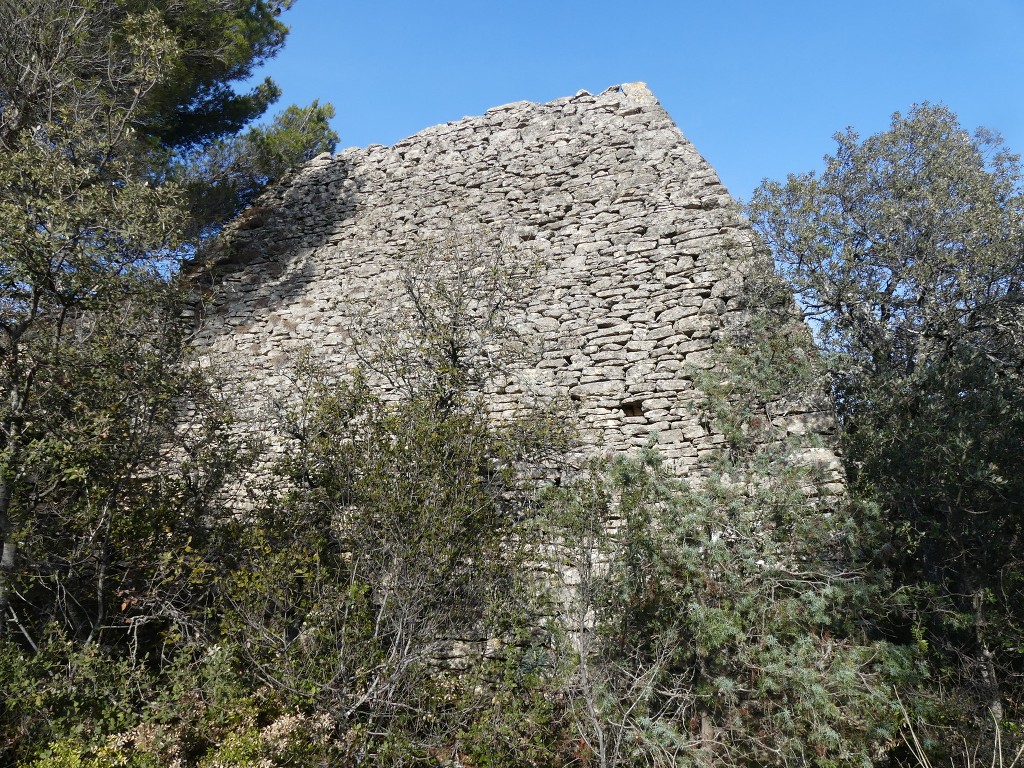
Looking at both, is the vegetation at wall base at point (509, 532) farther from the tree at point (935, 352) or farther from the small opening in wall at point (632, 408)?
the small opening in wall at point (632, 408)

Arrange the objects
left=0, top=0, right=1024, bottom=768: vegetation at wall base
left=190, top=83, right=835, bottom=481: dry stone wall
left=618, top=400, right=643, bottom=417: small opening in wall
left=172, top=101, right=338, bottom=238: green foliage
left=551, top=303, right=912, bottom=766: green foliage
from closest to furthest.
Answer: left=551, top=303, right=912, bottom=766: green foliage < left=0, top=0, right=1024, bottom=768: vegetation at wall base < left=618, top=400, right=643, bottom=417: small opening in wall < left=190, top=83, right=835, bottom=481: dry stone wall < left=172, top=101, right=338, bottom=238: green foliage

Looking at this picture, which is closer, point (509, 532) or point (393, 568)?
point (393, 568)

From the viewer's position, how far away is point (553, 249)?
8.91m

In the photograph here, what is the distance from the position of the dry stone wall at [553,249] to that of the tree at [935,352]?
697 mm

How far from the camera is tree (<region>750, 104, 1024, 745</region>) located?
19.0 ft

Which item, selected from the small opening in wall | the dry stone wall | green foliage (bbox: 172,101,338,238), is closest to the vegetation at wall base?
the dry stone wall

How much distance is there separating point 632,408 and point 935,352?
3093 millimetres

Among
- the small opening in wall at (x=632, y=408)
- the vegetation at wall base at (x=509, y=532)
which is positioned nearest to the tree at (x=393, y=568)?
the vegetation at wall base at (x=509, y=532)

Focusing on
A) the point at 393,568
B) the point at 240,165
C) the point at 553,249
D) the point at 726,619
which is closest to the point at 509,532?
the point at 393,568

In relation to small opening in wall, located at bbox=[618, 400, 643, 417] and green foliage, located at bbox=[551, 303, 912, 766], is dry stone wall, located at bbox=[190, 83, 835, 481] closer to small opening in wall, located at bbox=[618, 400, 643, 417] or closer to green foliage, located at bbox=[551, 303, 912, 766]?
small opening in wall, located at bbox=[618, 400, 643, 417]

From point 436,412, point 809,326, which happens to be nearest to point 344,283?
point 436,412

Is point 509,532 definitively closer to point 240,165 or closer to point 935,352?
point 935,352

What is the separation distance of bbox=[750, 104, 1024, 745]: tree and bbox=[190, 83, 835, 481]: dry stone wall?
697 millimetres

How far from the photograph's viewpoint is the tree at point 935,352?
580cm
